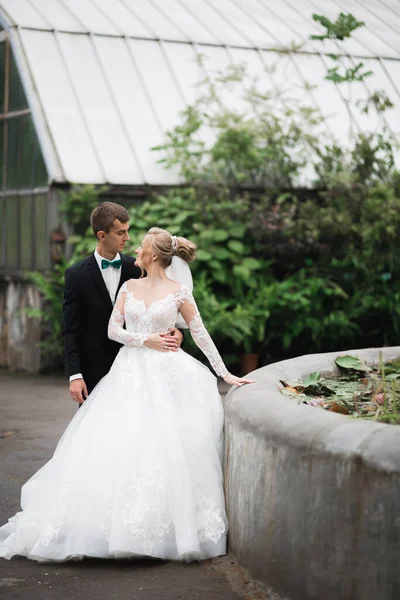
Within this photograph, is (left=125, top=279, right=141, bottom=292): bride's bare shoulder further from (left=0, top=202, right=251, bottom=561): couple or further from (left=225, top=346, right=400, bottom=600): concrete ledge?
(left=225, top=346, right=400, bottom=600): concrete ledge

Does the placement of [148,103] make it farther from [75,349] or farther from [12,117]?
[75,349]

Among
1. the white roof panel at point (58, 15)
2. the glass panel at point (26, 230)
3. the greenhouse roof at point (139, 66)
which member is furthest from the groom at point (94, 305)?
the white roof panel at point (58, 15)

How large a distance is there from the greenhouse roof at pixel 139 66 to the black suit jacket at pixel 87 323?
660 centimetres

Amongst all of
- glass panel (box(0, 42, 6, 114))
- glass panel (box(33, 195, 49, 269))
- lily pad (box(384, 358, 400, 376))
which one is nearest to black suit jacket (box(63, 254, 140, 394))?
lily pad (box(384, 358, 400, 376))

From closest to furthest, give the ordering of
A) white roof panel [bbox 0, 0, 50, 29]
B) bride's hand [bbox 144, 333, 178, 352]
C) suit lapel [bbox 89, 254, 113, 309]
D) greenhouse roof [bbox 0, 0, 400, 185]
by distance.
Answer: bride's hand [bbox 144, 333, 178, 352] → suit lapel [bbox 89, 254, 113, 309] → greenhouse roof [bbox 0, 0, 400, 185] → white roof panel [bbox 0, 0, 50, 29]

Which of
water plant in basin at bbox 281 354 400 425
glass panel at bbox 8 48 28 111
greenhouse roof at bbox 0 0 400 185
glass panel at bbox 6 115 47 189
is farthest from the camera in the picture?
glass panel at bbox 8 48 28 111

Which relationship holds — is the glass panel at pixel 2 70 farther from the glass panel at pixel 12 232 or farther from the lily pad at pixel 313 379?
the lily pad at pixel 313 379

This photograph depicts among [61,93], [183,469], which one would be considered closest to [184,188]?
[61,93]

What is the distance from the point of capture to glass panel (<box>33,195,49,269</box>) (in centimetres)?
1229

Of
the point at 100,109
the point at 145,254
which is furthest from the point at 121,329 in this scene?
the point at 100,109

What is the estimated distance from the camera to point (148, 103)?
42.6 ft

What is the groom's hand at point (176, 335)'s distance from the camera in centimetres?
508

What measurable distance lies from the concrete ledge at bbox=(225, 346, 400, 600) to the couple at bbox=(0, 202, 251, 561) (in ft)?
1.02

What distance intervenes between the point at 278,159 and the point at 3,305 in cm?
428
